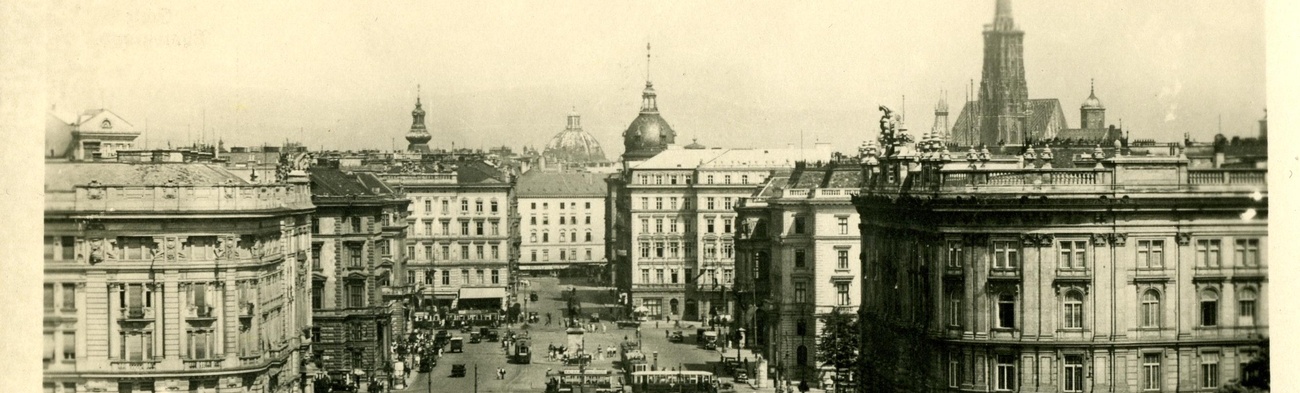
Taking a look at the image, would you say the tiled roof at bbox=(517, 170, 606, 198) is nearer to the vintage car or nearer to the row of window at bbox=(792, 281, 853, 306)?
the vintage car

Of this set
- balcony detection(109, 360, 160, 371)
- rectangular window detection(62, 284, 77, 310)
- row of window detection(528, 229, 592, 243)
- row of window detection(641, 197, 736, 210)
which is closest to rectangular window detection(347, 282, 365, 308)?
balcony detection(109, 360, 160, 371)

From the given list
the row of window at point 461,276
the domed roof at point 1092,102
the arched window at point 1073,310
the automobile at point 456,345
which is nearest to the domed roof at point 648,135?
the row of window at point 461,276

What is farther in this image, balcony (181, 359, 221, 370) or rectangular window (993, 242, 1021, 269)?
balcony (181, 359, 221, 370)

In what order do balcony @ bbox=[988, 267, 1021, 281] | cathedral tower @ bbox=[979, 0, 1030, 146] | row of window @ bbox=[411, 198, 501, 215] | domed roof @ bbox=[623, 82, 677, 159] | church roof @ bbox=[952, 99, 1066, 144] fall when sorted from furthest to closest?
domed roof @ bbox=[623, 82, 677, 159]
cathedral tower @ bbox=[979, 0, 1030, 146]
row of window @ bbox=[411, 198, 501, 215]
church roof @ bbox=[952, 99, 1066, 144]
balcony @ bbox=[988, 267, 1021, 281]

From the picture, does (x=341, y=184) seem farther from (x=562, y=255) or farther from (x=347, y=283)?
(x=562, y=255)

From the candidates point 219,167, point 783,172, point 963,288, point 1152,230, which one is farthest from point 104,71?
point 783,172

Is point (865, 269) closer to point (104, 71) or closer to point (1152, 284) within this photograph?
point (1152, 284)
